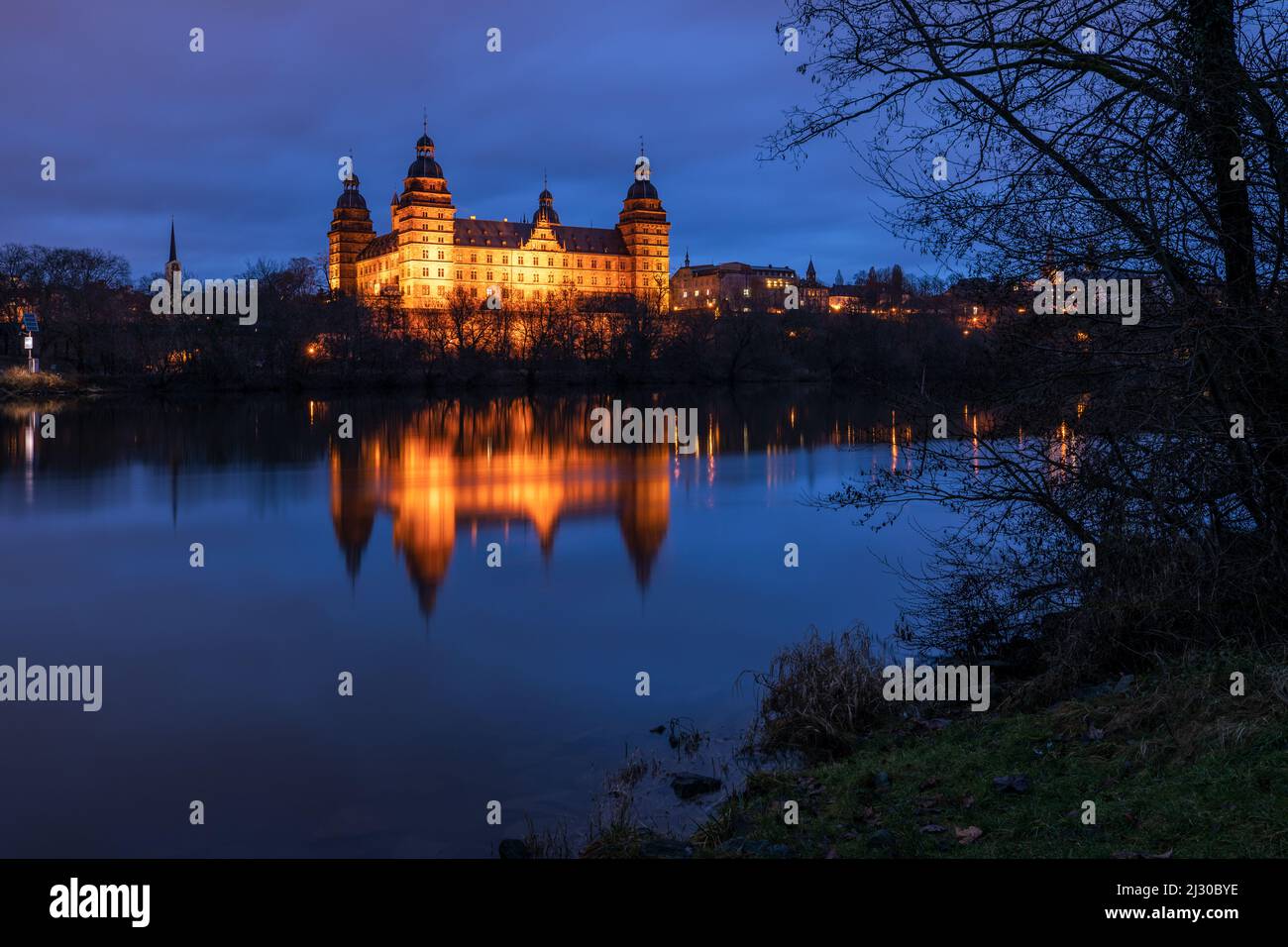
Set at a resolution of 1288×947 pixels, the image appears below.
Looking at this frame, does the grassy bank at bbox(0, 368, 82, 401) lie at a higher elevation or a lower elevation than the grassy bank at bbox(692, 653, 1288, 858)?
higher

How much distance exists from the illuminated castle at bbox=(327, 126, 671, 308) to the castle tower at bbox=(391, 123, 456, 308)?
0.15 meters

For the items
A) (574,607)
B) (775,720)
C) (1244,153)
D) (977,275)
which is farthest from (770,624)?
(1244,153)

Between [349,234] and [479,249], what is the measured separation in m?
27.2

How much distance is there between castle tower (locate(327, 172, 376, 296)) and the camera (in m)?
182

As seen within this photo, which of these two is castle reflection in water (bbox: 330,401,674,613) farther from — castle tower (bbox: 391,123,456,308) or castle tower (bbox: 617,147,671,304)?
castle tower (bbox: 617,147,671,304)

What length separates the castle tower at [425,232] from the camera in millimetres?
163000

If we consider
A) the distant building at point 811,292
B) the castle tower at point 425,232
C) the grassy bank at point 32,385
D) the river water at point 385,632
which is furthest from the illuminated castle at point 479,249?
the river water at point 385,632

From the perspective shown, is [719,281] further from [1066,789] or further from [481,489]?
[1066,789]

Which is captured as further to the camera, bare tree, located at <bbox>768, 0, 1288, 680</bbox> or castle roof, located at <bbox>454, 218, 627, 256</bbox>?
castle roof, located at <bbox>454, 218, 627, 256</bbox>

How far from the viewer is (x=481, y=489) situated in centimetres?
2566

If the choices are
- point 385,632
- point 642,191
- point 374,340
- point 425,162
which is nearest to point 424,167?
point 425,162

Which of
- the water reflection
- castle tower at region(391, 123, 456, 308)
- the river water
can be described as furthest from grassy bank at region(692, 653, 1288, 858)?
castle tower at region(391, 123, 456, 308)
